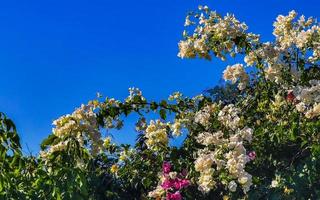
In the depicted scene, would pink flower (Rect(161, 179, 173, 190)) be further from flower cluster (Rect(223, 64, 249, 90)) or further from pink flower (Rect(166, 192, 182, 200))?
flower cluster (Rect(223, 64, 249, 90))

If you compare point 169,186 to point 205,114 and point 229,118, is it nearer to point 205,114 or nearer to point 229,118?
point 205,114

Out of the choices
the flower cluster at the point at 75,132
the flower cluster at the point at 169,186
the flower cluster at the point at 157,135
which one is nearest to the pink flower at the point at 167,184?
the flower cluster at the point at 169,186

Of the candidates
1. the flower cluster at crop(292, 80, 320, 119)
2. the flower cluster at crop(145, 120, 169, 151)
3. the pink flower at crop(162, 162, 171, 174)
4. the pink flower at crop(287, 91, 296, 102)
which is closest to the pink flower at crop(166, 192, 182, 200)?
the pink flower at crop(162, 162, 171, 174)

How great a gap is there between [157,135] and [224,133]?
601 millimetres

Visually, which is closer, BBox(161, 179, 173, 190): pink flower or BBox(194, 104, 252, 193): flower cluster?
BBox(194, 104, 252, 193): flower cluster

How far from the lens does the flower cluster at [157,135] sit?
6488mm

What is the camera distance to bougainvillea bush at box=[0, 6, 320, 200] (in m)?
5.62

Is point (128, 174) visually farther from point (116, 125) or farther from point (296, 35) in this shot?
point (296, 35)

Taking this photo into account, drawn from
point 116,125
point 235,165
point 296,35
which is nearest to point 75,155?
point 235,165

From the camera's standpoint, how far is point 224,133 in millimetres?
6359

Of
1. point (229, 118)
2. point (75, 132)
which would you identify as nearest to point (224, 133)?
point (229, 118)

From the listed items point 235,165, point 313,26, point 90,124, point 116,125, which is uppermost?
point 313,26

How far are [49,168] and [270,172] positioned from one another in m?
2.56

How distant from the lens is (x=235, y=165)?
5676 mm
